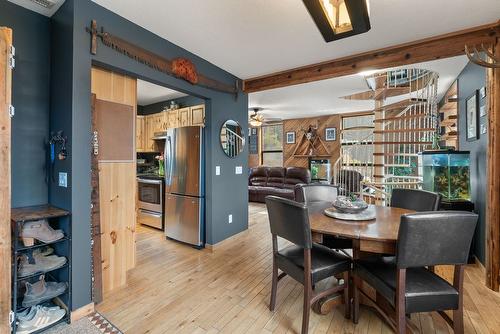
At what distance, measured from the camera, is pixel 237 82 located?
3.71m

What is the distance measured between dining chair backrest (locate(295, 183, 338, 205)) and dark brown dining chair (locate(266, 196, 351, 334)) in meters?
→ 0.81

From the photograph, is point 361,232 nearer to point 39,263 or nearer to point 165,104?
point 39,263

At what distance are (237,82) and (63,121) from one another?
2.44m

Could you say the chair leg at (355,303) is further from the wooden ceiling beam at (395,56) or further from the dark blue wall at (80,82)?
the wooden ceiling beam at (395,56)

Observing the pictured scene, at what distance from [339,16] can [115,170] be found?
7.51 ft

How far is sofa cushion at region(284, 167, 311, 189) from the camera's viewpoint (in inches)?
245

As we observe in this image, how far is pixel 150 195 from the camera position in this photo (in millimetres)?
4191

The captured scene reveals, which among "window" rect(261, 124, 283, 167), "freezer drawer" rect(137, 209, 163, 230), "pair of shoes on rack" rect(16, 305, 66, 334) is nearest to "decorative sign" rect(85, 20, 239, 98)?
"pair of shoes on rack" rect(16, 305, 66, 334)

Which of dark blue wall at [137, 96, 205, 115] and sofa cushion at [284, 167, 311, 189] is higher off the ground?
dark blue wall at [137, 96, 205, 115]

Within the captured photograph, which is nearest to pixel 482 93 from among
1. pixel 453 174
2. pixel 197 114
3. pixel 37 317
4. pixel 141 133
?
pixel 453 174

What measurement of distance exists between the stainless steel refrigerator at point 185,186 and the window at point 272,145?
16.1 feet

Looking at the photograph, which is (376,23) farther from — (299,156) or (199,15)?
(299,156)

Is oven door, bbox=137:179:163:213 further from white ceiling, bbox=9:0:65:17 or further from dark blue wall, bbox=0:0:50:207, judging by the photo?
white ceiling, bbox=9:0:65:17

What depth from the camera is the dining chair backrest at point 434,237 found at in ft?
4.36
